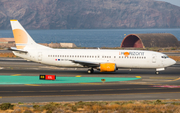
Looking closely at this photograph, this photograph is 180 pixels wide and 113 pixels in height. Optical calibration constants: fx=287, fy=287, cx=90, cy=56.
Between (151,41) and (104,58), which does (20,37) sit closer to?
(104,58)

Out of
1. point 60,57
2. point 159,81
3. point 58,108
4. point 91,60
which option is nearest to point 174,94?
point 159,81

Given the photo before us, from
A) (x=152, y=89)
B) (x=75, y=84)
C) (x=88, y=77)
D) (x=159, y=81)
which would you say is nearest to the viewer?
(x=152, y=89)

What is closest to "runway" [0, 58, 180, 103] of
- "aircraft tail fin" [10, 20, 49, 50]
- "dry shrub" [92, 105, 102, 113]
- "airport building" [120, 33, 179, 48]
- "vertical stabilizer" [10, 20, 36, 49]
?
"dry shrub" [92, 105, 102, 113]

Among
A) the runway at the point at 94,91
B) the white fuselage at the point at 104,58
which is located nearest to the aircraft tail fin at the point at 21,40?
the white fuselage at the point at 104,58

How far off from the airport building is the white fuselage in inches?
2362

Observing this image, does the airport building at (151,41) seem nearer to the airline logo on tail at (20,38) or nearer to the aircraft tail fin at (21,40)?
the aircraft tail fin at (21,40)

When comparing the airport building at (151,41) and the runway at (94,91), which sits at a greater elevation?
the airport building at (151,41)

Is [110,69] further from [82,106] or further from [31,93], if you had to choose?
[82,106]

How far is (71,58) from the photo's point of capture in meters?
47.2

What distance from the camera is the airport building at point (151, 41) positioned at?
109 meters

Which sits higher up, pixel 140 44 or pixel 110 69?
pixel 140 44

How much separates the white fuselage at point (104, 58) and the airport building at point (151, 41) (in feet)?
197

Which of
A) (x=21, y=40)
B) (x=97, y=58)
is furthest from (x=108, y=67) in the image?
(x=21, y=40)

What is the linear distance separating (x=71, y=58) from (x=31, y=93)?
16878 millimetres
